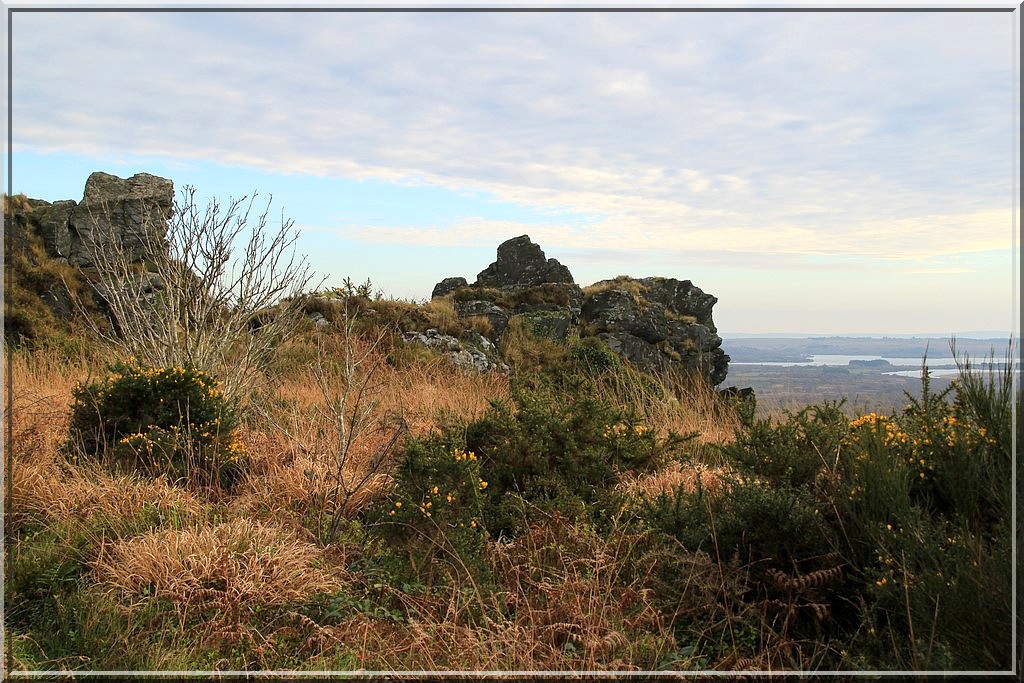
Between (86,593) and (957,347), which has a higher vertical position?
(957,347)

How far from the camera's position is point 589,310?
1819 cm

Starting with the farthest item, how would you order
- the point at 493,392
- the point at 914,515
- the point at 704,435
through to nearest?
the point at 493,392
the point at 704,435
the point at 914,515

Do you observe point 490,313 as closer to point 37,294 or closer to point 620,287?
point 620,287

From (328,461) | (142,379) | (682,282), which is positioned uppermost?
(682,282)

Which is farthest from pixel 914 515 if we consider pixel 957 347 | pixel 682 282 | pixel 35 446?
pixel 682 282

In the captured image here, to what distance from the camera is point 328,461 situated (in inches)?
226

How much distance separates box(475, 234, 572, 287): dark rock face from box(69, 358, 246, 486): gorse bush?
1273cm

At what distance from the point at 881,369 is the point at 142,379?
227 inches

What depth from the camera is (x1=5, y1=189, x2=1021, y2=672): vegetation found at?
138 inches

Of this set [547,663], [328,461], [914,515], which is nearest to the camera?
[547,663]

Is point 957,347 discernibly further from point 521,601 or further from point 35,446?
point 35,446

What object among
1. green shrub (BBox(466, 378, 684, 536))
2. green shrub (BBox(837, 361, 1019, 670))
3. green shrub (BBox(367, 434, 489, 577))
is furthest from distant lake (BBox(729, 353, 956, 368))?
green shrub (BBox(367, 434, 489, 577))

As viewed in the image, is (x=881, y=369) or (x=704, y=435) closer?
(x=881, y=369)

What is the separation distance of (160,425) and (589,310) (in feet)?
43.2
